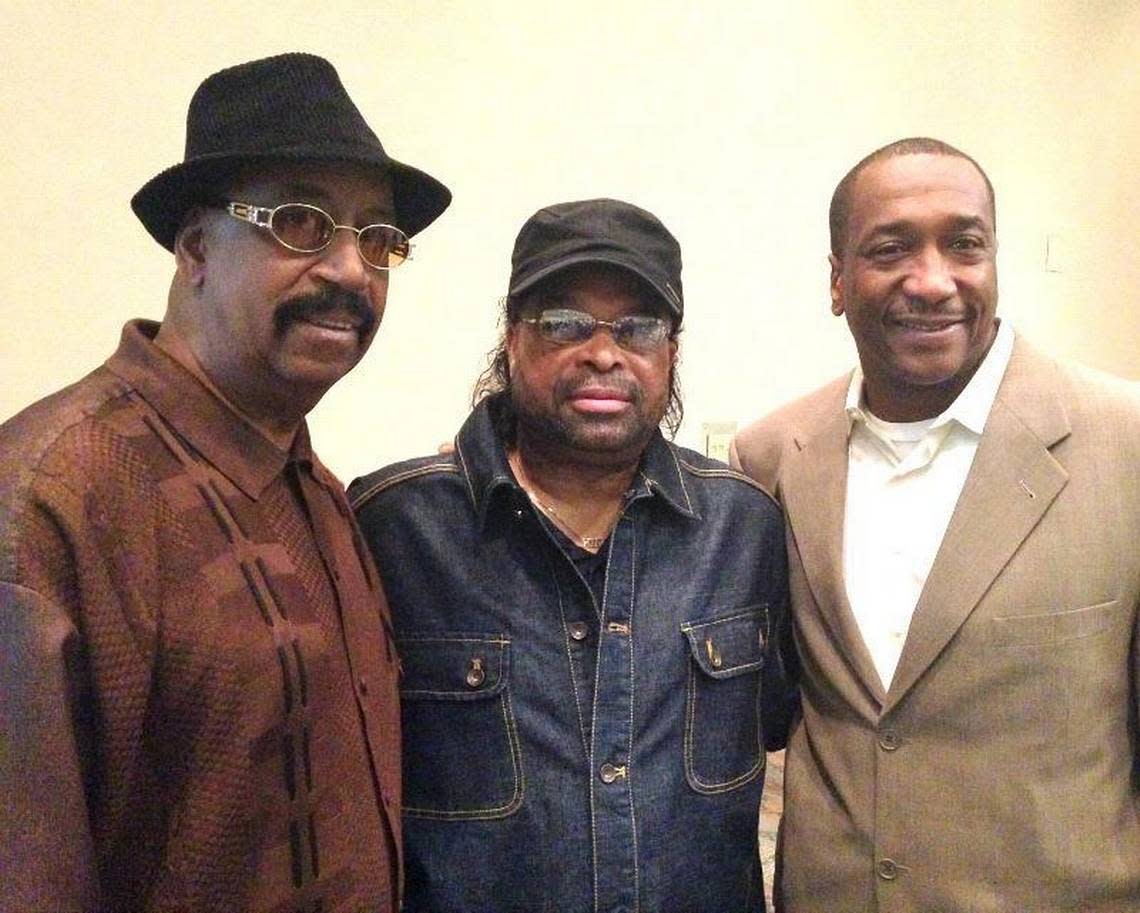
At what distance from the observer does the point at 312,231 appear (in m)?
0.94

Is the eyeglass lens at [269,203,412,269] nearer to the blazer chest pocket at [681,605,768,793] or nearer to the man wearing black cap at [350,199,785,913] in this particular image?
the man wearing black cap at [350,199,785,913]

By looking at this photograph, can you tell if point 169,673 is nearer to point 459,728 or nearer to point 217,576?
point 217,576

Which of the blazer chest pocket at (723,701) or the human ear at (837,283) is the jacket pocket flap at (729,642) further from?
the human ear at (837,283)

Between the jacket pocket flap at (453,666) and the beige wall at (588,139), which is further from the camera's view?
the beige wall at (588,139)

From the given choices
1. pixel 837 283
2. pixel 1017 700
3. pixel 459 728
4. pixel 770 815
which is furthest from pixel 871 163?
pixel 770 815

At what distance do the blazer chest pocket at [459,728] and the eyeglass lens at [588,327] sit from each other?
1.34 feet

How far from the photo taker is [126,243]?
4.89 ft

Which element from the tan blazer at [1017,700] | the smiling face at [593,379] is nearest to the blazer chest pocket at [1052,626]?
the tan blazer at [1017,700]

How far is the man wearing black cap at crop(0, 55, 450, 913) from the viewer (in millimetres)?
713

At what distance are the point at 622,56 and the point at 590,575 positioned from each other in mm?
1406

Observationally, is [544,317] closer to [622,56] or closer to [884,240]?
[884,240]

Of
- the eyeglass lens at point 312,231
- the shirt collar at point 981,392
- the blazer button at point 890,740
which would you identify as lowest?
the blazer button at point 890,740

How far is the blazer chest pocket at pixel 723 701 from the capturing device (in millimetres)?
1225

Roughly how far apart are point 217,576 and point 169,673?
0.09m
